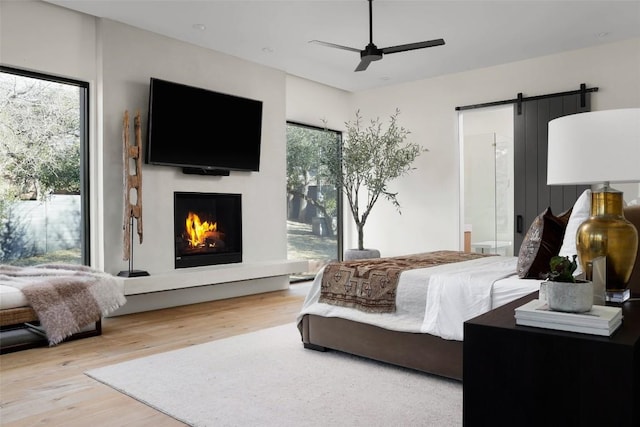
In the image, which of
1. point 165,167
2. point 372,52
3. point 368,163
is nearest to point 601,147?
point 372,52

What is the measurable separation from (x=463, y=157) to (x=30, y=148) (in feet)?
15.8

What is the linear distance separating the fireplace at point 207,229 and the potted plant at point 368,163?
4.96 feet

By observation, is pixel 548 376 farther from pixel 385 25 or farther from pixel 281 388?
pixel 385 25

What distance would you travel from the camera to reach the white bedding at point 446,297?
265 cm

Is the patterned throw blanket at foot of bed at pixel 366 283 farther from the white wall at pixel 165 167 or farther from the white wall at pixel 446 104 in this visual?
the white wall at pixel 446 104

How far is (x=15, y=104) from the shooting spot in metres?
4.24

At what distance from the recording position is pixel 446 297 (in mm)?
2799

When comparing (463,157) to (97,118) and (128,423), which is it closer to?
(97,118)

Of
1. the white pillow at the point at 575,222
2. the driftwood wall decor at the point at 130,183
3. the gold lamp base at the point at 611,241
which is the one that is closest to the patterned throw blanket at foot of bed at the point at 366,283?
the white pillow at the point at 575,222

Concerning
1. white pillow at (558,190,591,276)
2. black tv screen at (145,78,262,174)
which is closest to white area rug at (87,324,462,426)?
white pillow at (558,190,591,276)

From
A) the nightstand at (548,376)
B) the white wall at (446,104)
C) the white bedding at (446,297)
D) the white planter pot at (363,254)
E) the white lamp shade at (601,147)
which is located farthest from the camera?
the white planter pot at (363,254)

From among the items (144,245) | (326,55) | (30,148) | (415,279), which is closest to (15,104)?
(30,148)

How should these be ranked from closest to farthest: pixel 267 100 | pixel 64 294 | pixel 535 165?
pixel 64 294
pixel 535 165
pixel 267 100

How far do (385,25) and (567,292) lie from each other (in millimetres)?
3876
